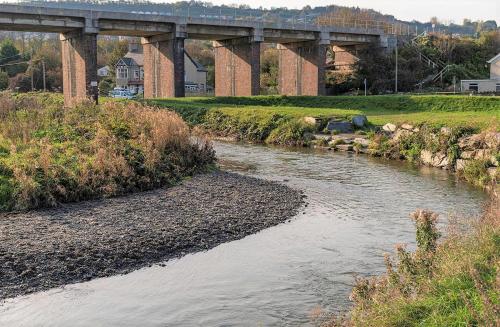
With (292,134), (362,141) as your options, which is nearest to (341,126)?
(292,134)

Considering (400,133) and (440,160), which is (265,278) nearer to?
(440,160)

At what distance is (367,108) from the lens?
1633 inches

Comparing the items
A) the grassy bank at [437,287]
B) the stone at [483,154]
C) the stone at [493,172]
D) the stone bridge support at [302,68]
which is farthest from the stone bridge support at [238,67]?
the grassy bank at [437,287]

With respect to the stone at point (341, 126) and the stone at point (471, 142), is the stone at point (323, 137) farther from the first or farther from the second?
the stone at point (471, 142)

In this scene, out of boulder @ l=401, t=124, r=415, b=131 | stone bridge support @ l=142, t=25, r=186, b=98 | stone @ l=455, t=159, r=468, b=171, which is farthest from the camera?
stone bridge support @ l=142, t=25, r=186, b=98

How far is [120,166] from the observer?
1600 cm

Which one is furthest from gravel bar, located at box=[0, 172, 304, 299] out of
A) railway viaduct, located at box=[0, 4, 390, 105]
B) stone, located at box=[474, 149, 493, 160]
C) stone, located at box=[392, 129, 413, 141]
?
railway viaduct, located at box=[0, 4, 390, 105]

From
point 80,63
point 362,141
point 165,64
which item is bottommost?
point 362,141

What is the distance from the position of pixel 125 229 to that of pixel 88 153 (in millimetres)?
5809

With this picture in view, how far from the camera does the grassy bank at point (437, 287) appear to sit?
603 cm

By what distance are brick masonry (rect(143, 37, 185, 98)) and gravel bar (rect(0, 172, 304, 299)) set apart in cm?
3749

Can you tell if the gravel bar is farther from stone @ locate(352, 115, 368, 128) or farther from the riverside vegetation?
stone @ locate(352, 115, 368, 128)

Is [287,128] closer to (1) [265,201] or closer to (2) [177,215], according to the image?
(1) [265,201]

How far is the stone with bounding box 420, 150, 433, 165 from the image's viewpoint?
902 inches
